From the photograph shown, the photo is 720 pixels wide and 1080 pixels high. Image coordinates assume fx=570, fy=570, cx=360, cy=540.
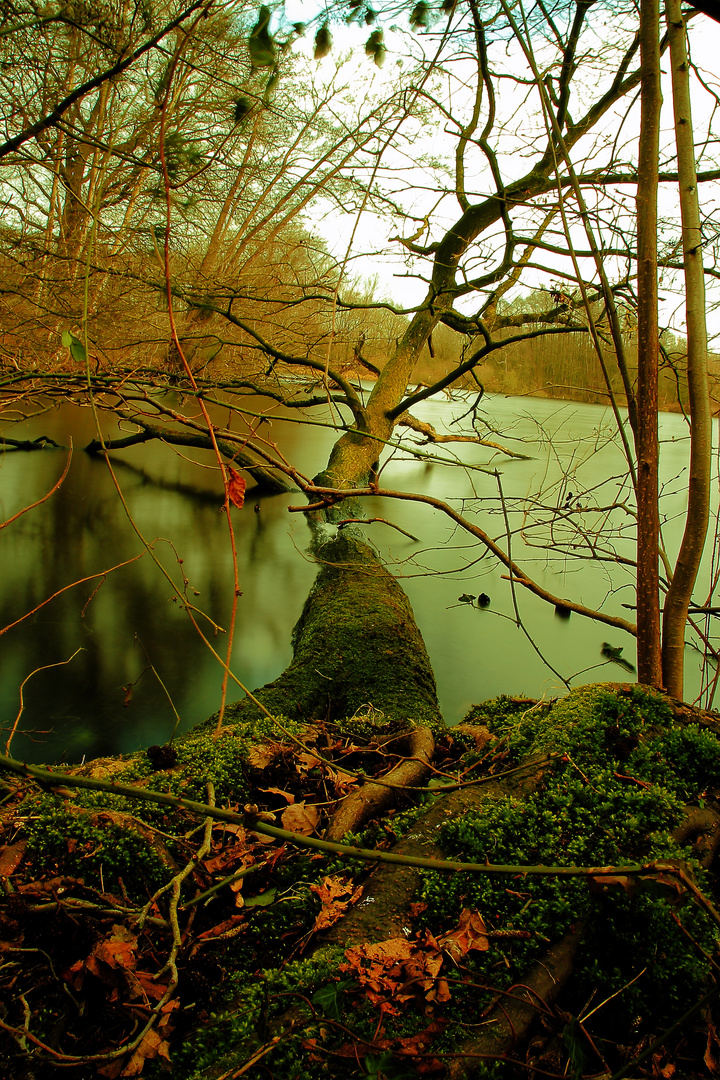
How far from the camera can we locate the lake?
4.44 m

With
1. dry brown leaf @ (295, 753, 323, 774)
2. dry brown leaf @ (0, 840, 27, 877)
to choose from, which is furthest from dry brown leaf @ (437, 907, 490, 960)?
dry brown leaf @ (0, 840, 27, 877)

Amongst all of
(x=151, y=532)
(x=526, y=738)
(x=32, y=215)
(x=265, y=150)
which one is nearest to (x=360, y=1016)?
(x=526, y=738)

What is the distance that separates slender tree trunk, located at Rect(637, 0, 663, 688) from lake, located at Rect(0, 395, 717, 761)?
1.41 feet

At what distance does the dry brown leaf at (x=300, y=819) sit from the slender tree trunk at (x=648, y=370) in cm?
139

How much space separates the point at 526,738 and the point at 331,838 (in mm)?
776

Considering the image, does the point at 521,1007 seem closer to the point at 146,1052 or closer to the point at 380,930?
the point at 380,930

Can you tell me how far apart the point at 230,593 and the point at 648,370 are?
601 centimetres

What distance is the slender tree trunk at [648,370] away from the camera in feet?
6.85

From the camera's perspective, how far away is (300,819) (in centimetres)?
178

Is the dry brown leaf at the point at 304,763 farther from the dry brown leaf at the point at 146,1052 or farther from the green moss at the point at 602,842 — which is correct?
the dry brown leaf at the point at 146,1052

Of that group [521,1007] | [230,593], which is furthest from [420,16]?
[230,593]

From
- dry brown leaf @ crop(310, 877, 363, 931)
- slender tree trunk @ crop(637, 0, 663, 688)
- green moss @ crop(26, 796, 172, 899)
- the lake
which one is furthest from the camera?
the lake

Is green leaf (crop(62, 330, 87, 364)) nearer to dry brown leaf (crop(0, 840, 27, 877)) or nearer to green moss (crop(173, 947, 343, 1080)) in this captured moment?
dry brown leaf (crop(0, 840, 27, 877))

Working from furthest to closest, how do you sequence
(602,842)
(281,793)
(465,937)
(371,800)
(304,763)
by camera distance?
(304,763)
(281,793)
(371,800)
(602,842)
(465,937)
